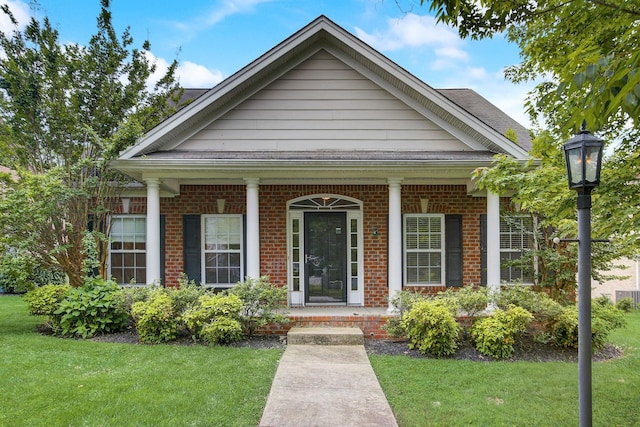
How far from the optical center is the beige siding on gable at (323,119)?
7633mm

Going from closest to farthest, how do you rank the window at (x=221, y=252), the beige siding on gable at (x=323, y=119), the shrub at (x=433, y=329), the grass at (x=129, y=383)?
the grass at (x=129, y=383)
the shrub at (x=433, y=329)
the beige siding on gable at (x=323, y=119)
the window at (x=221, y=252)

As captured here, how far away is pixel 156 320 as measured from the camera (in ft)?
20.6

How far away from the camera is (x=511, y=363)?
Answer: 560 centimetres

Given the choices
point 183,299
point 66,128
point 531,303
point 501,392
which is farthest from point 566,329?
point 66,128

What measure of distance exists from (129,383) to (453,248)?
6.63 meters

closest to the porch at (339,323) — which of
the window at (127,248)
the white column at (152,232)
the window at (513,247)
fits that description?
the white column at (152,232)

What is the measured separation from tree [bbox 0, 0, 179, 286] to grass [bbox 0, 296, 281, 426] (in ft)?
6.51

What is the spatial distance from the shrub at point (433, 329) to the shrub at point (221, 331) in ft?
8.94

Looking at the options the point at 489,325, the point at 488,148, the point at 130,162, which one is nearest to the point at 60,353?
the point at 130,162

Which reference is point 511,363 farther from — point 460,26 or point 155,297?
point 155,297

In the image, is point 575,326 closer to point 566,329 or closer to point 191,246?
point 566,329

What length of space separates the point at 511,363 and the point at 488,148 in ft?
12.8

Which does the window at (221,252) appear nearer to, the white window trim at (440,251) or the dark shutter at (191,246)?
the dark shutter at (191,246)

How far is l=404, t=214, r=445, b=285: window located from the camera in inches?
336
